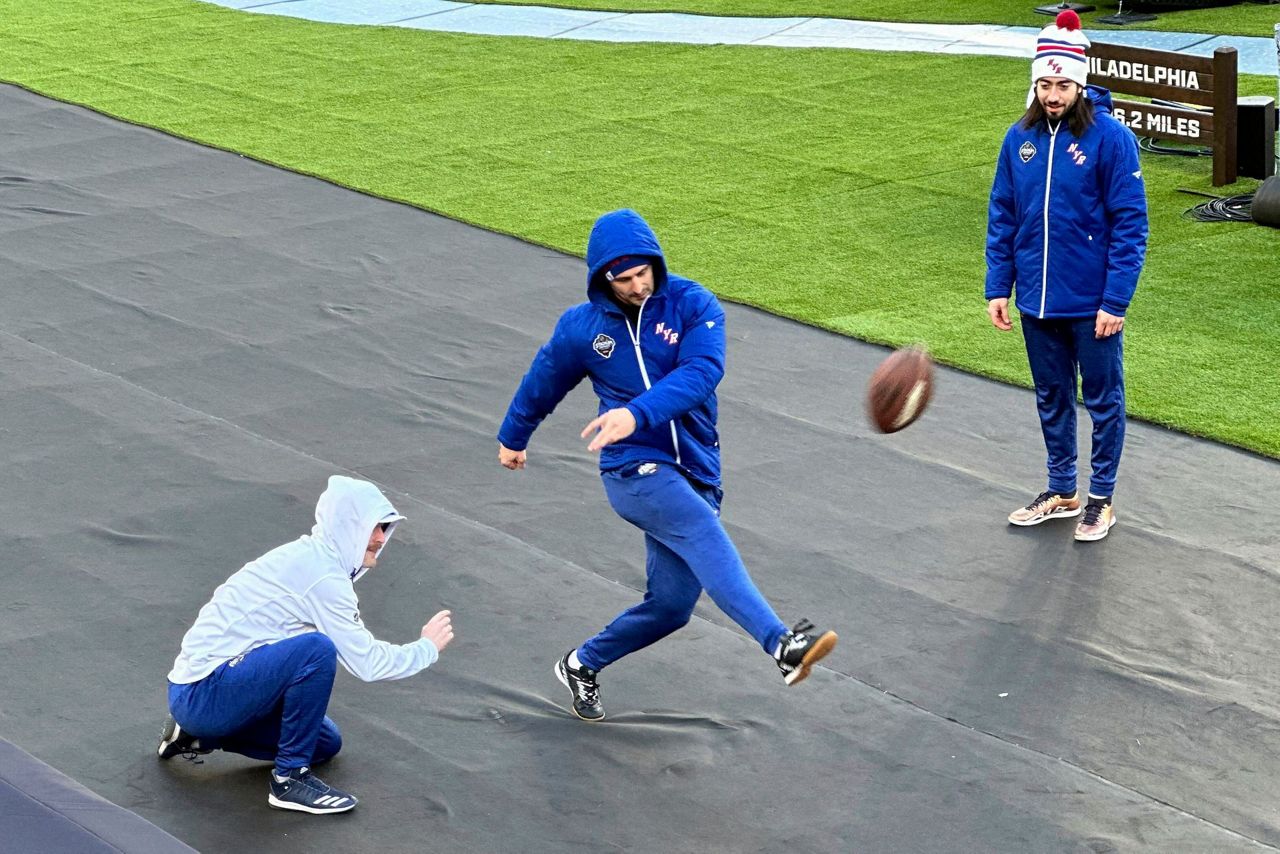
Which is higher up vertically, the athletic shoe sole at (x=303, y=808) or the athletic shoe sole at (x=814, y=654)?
the athletic shoe sole at (x=814, y=654)

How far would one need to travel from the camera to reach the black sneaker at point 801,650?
485cm

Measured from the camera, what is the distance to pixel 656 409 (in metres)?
5.02

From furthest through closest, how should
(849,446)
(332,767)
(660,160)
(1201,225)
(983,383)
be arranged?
(660,160) < (1201,225) < (983,383) < (849,446) < (332,767)

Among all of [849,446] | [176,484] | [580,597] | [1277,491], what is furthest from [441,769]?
[1277,491]

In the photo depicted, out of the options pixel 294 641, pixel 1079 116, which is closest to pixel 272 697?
pixel 294 641

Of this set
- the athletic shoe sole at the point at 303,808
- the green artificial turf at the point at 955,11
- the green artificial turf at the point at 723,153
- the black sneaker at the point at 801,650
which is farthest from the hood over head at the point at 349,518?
the green artificial turf at the point at 955,11

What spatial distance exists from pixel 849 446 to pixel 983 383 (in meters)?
1.18

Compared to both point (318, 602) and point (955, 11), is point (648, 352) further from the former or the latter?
point (955, 11)

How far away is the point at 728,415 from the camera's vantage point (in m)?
8.32

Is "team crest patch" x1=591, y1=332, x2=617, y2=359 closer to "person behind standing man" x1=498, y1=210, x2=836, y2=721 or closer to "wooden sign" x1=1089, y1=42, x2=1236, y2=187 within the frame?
"person behind standing man" x1=498, y1=210, x2=836, y2=721

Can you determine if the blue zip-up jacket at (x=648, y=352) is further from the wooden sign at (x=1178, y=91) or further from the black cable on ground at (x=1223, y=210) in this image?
the wooden sign at (x=1178, y=91)

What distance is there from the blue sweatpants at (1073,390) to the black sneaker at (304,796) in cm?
361

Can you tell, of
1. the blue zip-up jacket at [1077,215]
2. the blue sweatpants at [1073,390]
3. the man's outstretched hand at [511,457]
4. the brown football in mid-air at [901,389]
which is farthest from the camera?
the blue sweatpants at [1073,390]

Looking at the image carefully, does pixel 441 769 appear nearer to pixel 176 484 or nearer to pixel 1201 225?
pixel 176 484
